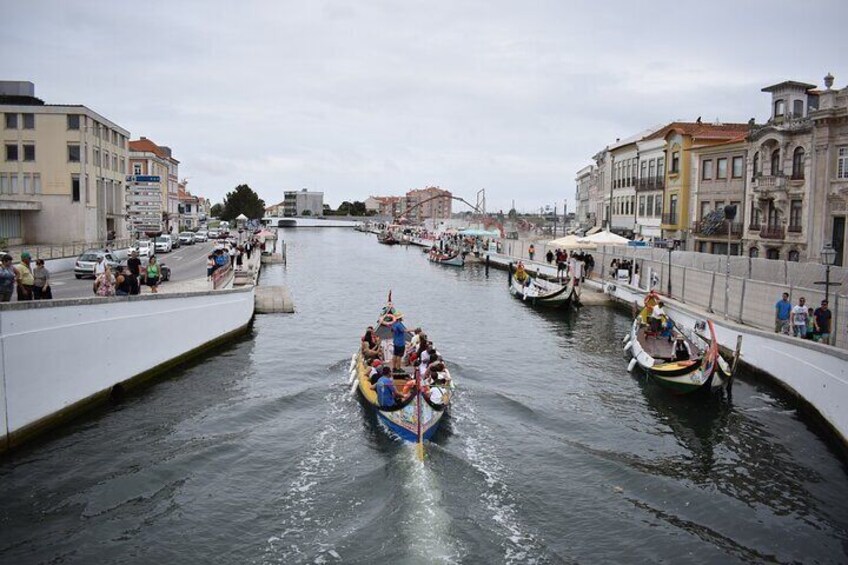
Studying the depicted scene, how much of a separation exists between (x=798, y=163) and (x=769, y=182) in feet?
6.23

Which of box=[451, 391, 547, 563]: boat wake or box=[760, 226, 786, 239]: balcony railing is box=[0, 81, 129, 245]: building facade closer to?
box=[451, 391, 547, 563]: boat wake

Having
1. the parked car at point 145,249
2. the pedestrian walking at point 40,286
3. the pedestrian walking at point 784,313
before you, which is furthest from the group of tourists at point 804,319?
the parked car at point 145,249

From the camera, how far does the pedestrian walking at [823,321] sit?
70.8ft

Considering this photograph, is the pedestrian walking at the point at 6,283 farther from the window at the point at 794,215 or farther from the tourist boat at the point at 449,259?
the tourist boat at the point at 449,259

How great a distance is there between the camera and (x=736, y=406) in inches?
869

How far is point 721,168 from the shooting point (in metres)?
52.0

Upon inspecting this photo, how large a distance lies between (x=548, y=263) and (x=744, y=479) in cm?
4163

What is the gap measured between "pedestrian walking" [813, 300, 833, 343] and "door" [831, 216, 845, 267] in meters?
19.1

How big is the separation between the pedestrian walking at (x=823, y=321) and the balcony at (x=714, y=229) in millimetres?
27295

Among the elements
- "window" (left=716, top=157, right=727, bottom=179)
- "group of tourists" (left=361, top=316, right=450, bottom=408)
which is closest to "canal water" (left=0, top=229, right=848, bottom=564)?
"group of tourists" (left=361, top=316, right=450, bottom=408)

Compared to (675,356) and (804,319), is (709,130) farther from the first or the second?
(804,319)

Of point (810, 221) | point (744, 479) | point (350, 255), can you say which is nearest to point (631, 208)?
point (810, 221)

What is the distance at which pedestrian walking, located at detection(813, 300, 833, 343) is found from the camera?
21.6 metres

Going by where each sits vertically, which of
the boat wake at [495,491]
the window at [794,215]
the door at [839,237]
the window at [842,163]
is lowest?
the boat wake at [495,491]
